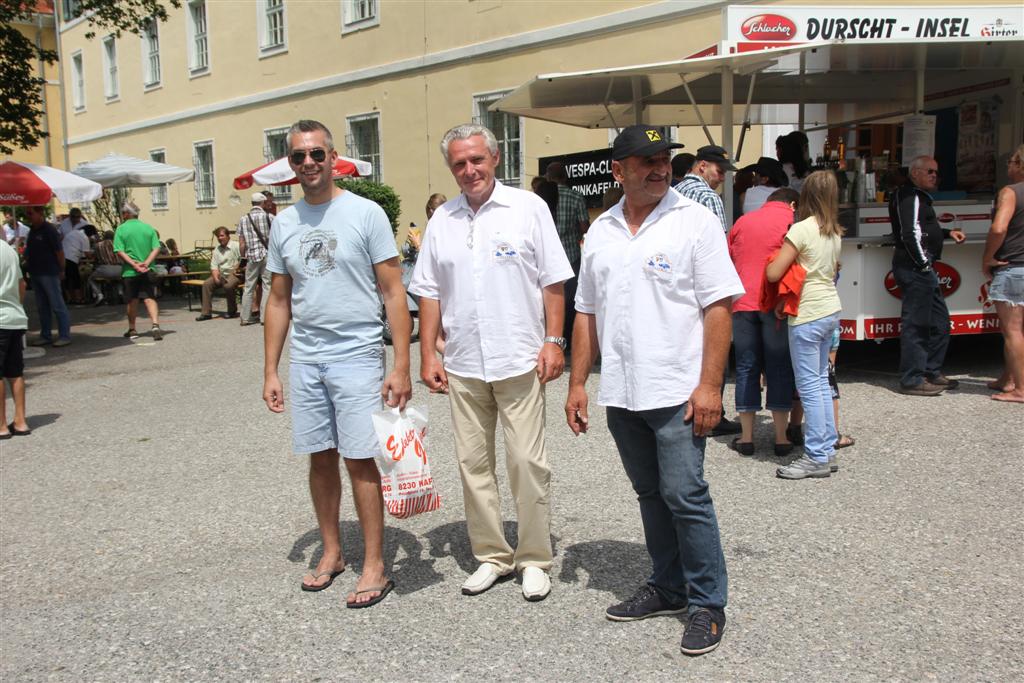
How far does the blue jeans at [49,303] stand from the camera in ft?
39.0

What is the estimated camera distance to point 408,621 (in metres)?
3.76

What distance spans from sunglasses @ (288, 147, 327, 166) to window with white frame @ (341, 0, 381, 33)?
58.1 ft

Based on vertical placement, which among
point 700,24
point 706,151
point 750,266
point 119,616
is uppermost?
point 700,24

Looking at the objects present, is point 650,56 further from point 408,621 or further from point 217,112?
point 217,112

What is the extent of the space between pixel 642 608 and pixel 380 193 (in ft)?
53.3

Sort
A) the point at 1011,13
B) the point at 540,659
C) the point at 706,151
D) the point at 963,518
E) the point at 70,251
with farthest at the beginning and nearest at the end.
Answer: the point at 70,251 → the point at 1011,13 → the point at 706,151 → the point at 963,518 → the point at 540,659

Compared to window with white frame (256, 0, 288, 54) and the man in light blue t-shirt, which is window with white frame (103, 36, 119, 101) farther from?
the man in light blue t-shirt

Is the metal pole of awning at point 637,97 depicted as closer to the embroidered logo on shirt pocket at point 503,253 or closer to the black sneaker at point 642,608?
the embroidered logo on shirt pocket at point 503,253

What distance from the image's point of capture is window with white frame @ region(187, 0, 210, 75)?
1024 inches

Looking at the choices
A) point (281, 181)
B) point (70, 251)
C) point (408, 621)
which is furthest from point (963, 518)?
point (70, 251)

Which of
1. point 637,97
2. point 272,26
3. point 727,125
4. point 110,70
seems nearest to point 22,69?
point 272,26

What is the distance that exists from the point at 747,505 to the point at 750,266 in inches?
66.2

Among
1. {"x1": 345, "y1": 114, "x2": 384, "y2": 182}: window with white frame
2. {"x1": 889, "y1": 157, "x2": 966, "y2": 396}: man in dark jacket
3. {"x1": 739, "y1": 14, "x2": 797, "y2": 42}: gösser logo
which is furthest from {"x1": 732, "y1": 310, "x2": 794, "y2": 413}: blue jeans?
{"x1": 345, "y1": 114, "x2": 384, "y2": 182}: window with white frame

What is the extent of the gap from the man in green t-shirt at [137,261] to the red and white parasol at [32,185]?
2.21 feet
